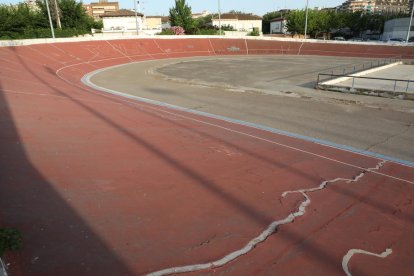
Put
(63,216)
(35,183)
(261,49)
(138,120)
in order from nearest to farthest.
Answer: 1. (63,216)
2. (35,183)
3. (138,120)
4. (261,49)

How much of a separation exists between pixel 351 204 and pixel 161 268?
14.0 feet

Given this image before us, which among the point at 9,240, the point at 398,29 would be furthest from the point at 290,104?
the point at 398,29

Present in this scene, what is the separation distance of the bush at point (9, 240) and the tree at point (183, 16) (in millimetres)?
60070

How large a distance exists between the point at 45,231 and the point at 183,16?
61.4 meters

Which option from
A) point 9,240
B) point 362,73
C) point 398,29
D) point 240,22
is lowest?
point 362,73

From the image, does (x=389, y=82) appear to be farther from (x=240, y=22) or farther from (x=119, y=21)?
(x=240, y=22)

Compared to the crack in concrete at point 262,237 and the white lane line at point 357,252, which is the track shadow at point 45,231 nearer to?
the crack in concrete at point 262,237

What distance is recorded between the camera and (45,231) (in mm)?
4828

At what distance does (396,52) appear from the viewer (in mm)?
41750

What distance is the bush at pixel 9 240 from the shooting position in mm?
4195

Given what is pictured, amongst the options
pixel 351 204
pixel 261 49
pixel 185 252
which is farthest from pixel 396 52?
pixel 185 252

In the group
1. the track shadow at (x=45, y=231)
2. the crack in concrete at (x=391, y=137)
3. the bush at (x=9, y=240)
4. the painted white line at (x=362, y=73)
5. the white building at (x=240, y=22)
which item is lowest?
the crack in concrete at (x=391, y=137)

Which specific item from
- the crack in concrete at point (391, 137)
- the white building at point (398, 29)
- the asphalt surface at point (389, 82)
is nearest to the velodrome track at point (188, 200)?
the crack in concrete at point (391, 137)

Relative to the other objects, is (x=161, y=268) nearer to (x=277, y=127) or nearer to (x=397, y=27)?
(x=277, y=127)
